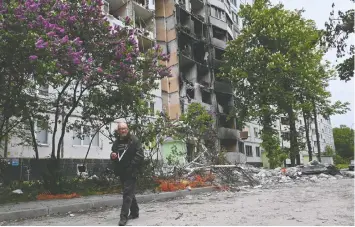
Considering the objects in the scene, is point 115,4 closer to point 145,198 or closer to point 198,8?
point 198,8

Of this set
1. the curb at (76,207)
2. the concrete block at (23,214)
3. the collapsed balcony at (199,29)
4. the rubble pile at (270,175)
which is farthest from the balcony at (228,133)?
the concrete block at (23,214)

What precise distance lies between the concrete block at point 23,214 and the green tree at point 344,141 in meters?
100

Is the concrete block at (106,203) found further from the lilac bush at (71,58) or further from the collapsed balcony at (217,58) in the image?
the collapsed balcony at (217,58)

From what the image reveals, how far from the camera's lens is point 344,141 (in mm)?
102250

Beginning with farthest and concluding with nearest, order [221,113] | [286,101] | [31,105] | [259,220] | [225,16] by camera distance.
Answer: [225,16], [221,113], [286,101], [31,105], [259,220]

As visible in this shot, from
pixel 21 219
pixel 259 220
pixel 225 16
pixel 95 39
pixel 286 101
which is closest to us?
pixel 259 220

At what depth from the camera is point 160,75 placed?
1260 cm

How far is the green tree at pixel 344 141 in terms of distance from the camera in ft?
317

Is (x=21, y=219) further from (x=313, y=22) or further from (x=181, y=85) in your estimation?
(x=313, y=22)

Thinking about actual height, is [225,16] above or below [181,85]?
above

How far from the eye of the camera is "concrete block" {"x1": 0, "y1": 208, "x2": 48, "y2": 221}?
7286mm

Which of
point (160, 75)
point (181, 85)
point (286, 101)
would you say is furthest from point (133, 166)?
point (181, 85)

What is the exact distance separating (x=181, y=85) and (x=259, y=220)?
1174 inches

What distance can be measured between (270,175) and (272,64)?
1071cm
